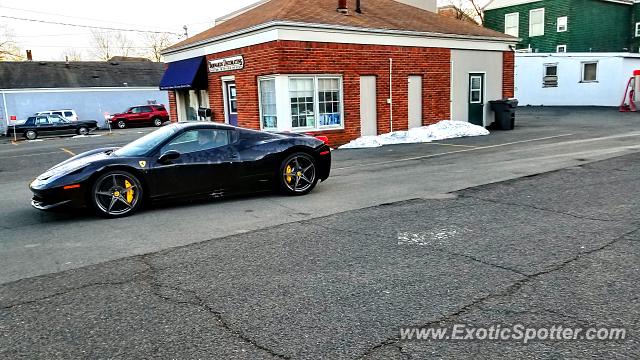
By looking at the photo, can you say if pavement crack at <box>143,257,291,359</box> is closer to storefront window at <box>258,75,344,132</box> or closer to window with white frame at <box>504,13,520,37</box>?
storefront window at <box>258,75,344,132</box>

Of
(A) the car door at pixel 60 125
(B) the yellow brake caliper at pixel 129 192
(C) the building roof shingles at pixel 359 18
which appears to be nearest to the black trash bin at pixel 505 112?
(C) the building roof shingles at pixel 359 18

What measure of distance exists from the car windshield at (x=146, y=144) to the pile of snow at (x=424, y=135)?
28.9 feet

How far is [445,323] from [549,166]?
8017mm

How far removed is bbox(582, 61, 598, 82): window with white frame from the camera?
99.6 ft

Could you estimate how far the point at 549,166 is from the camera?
10234 millimetres

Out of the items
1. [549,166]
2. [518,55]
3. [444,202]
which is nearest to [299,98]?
[549,166]

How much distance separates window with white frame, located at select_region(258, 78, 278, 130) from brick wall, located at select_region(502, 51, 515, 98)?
11.1 meters

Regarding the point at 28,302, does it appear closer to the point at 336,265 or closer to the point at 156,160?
the point at 336,265

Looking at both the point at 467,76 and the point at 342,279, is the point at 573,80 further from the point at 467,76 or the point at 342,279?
the point at 342,279

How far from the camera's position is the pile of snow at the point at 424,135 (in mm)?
16234

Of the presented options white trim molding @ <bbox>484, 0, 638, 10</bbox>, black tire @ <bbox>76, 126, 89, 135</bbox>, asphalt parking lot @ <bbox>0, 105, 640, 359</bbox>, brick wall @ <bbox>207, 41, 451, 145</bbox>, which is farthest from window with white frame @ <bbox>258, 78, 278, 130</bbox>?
white trim molding @ <bbox>484, 0, 638, 10</bbox>

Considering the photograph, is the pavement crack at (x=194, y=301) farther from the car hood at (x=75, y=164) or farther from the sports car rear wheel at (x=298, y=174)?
the sports car rear wheel at (x=298, y=174)

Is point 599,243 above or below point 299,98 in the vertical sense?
below

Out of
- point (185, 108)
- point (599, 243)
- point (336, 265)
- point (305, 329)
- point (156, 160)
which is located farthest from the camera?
point (185, 108)
